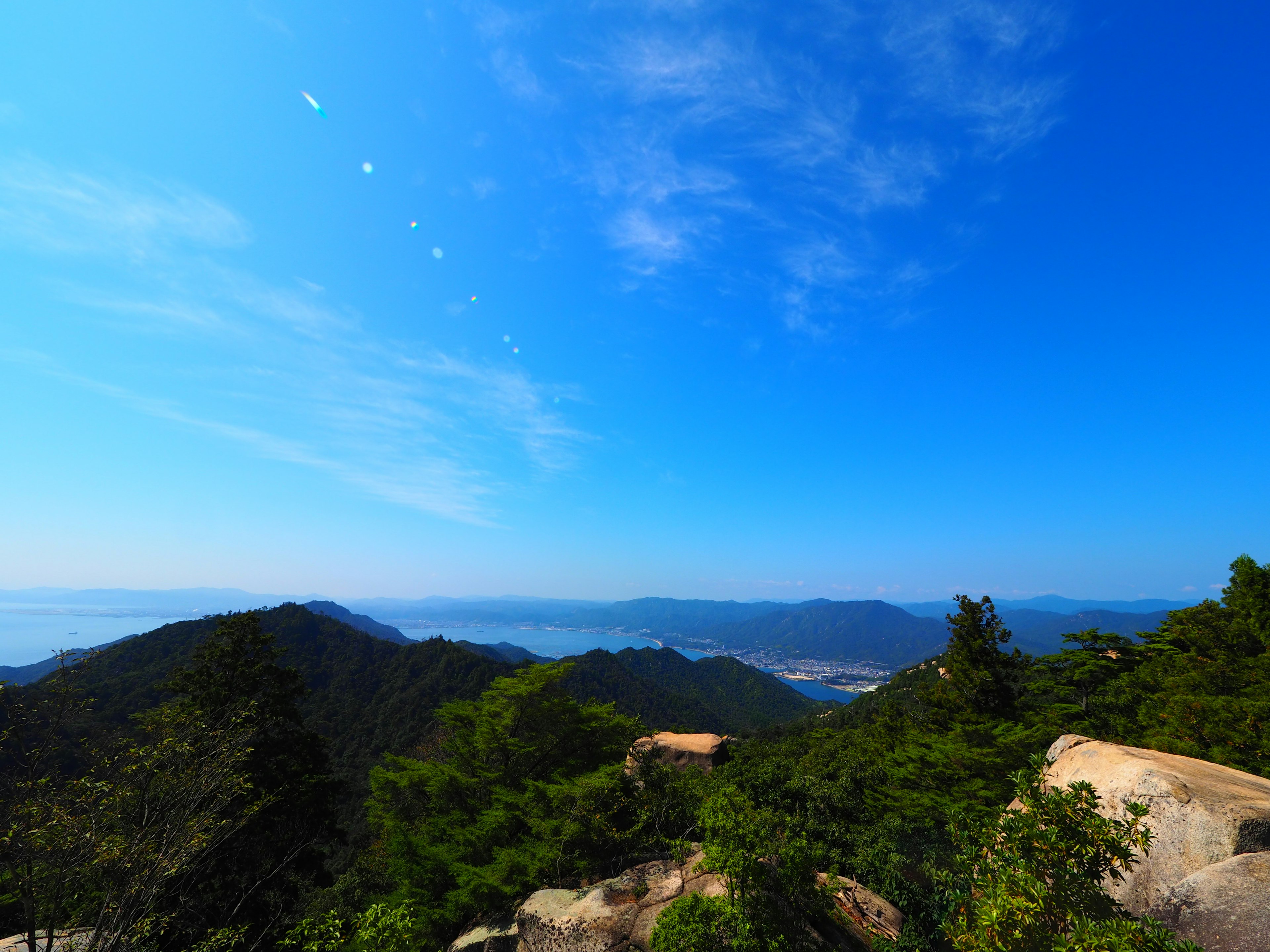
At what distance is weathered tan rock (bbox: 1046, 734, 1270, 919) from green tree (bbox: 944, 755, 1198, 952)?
3.94 meters

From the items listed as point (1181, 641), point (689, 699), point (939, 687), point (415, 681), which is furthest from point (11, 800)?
point (689, 699)

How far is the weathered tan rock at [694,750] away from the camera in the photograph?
1078 inches

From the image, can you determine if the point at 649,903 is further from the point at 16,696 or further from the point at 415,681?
the point at 415,681

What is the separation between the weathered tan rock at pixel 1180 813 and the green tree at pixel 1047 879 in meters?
3.94

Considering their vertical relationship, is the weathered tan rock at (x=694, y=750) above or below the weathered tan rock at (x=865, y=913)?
below

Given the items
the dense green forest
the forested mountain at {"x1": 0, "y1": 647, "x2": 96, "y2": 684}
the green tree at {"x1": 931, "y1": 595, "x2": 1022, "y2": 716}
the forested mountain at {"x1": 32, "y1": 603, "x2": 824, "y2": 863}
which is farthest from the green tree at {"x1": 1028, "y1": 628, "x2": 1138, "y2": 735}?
the forested mountain at {"x1": 0, "y1": 647, "x2": 96, "y2": 684}

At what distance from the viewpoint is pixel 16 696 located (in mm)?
8664

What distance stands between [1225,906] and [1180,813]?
219 centimetres

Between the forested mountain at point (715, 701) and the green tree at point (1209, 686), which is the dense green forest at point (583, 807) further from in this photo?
the forested mountain at point (715, 701)

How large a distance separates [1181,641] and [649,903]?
38534mm

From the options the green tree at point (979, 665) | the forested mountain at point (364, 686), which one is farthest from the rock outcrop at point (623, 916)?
the green tree at point (979, 665)

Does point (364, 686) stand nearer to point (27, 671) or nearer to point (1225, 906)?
point (27, 671)

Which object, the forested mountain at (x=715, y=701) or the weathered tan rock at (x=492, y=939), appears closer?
the weathered tan rock at (x=492, y=939)

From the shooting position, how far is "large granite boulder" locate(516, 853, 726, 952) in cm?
1139
